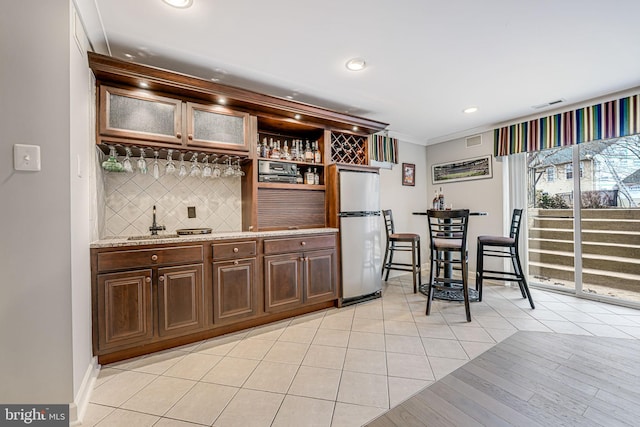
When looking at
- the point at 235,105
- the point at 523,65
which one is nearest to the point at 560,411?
the point at 523,65

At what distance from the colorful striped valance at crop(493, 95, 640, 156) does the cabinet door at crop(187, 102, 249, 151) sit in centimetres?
363

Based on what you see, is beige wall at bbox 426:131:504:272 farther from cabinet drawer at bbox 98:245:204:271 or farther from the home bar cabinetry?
cabinet drawer at bbox 98:245:204:271

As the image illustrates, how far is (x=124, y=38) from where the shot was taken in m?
2.00

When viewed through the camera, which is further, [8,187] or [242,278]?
[242,278]

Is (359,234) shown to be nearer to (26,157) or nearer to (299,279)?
(299,279)

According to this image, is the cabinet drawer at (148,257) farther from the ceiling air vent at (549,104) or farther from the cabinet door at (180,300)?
the ceiling air vent at (549,104)

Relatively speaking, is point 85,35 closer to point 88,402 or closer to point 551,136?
point 88,402

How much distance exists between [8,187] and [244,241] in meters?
1.50

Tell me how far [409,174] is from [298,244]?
2.81 meters

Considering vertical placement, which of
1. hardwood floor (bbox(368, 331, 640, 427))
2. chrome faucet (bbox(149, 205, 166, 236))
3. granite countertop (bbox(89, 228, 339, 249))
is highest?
chrome faucet (bbox(149, 205, 166, 236))

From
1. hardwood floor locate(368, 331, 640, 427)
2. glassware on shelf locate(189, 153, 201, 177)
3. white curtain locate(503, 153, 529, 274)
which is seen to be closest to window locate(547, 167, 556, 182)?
white curtain locate(503, 153, 529, 274)

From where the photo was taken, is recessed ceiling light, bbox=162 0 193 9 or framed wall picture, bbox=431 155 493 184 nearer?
recessed ceiling light, bbox=162 0 193 9

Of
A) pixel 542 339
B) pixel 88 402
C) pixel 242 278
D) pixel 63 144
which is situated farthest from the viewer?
pixel 242 278

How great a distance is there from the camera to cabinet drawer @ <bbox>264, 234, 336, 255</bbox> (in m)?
2.67
